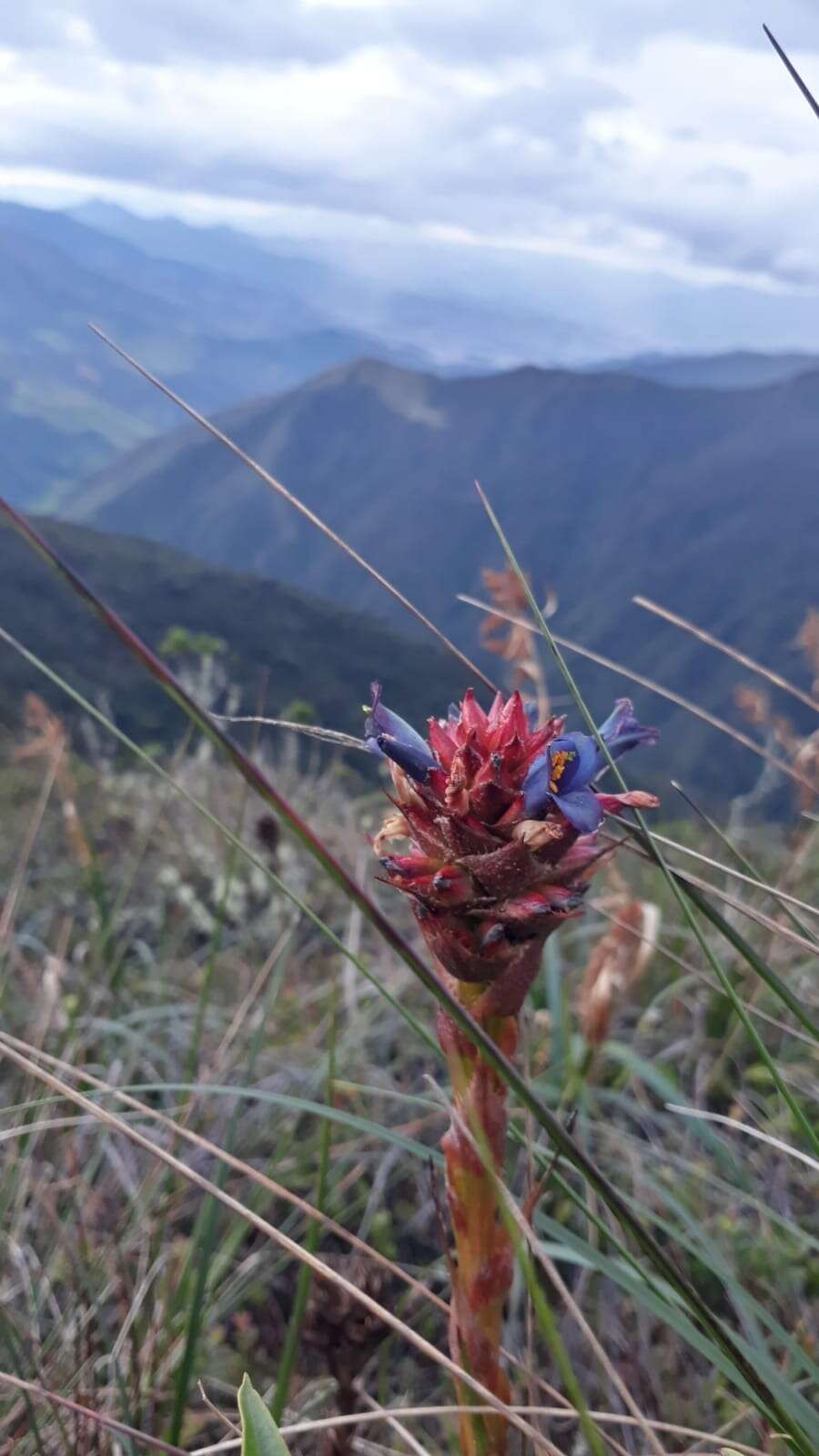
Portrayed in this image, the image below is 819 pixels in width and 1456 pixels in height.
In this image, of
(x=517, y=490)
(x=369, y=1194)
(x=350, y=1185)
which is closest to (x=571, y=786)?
(x=369, y=1194)

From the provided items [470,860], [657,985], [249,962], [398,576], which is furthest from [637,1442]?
[398,576]

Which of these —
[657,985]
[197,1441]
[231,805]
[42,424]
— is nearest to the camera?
[197,1441]

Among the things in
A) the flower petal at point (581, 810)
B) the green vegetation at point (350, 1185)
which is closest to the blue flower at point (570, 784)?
the flower petal at point (581, 810)

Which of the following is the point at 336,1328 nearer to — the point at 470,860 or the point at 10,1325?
the point at 10,1325

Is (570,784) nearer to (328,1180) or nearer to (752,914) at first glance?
(752,914)

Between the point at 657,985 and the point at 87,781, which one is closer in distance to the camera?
the point at 657,985

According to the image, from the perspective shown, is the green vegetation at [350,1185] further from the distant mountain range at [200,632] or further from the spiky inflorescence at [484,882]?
the distant mountain range at [200,632]

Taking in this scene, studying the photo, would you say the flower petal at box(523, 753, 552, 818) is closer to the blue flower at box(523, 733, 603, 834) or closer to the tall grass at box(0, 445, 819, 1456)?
the blue flower at box(523, 733, 603, 834)
